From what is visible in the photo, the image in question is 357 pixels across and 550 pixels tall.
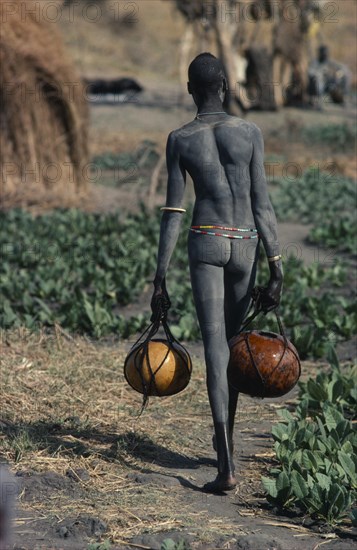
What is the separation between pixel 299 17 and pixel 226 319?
959 inches

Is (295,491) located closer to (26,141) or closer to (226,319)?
(226,319)

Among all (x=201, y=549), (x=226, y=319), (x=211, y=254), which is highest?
(x=211, y=254)

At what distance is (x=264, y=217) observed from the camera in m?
5.07

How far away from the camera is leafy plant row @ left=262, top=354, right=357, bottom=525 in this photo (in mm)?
4625

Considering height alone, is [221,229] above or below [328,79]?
below

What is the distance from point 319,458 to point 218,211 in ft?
4.29

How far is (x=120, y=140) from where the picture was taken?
68.2 feet

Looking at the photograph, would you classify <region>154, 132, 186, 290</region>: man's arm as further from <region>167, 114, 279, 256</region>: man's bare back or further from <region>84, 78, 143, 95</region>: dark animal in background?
<region>84, 78, 143, 95</region>: dark animal in background

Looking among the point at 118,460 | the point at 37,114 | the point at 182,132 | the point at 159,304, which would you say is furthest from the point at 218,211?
the point at 37,114

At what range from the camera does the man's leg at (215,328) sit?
16.4ft

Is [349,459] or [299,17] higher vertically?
[299,17]

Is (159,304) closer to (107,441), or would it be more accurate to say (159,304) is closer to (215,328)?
(215,328)

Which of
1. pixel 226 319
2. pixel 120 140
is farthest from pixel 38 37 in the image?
pixel 226 319

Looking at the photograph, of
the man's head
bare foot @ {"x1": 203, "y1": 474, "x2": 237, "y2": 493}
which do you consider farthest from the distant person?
bare foot @ {"x1": 203, "y1": 474, "x2": 237, "y2": 493}
